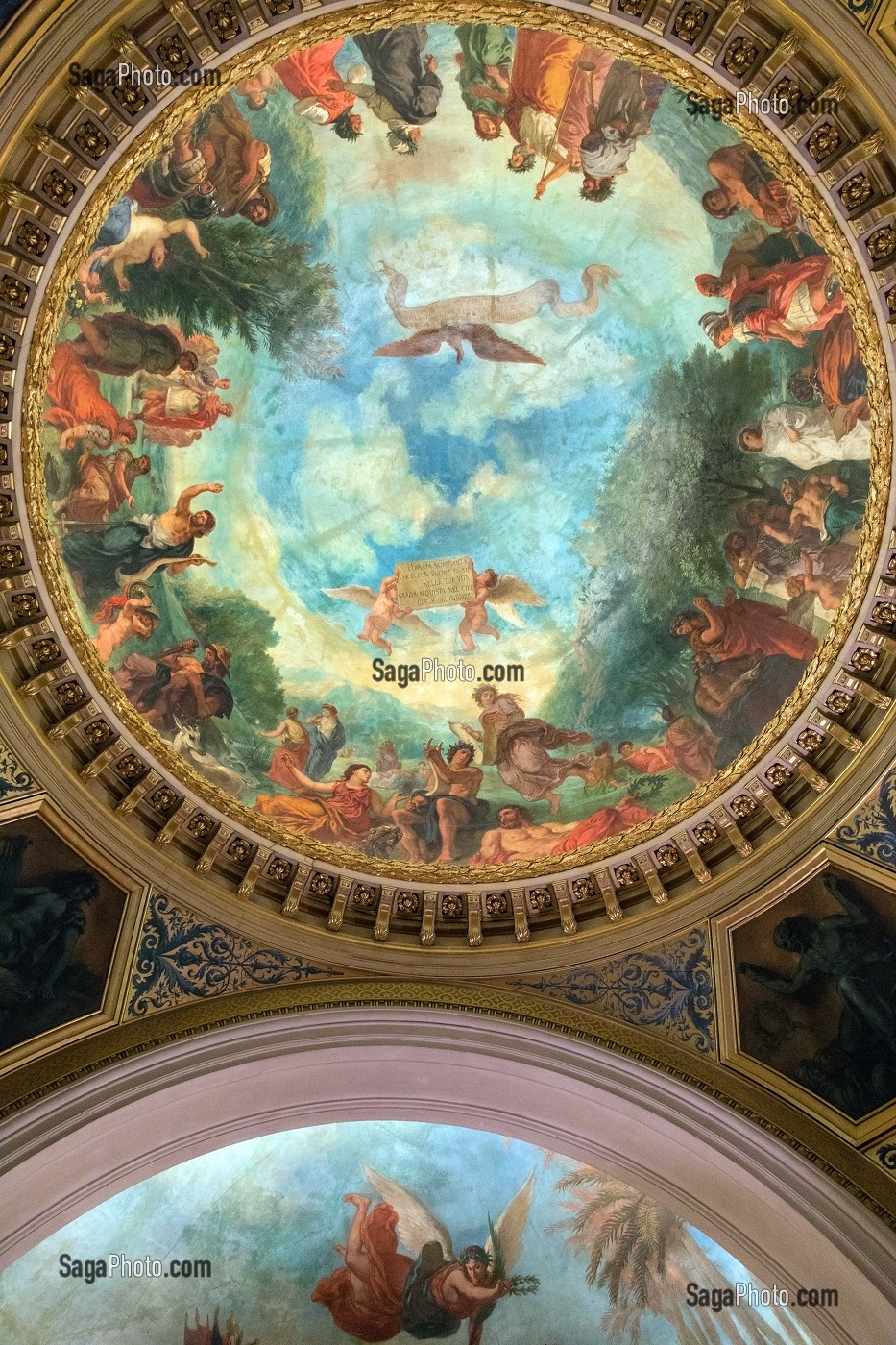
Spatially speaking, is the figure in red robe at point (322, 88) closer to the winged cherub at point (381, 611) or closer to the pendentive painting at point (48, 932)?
the winged cherub at point (381, 611)

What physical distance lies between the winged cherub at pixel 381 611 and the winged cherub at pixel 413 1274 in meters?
6.29

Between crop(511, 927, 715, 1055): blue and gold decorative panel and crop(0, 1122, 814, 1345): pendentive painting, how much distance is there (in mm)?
3299

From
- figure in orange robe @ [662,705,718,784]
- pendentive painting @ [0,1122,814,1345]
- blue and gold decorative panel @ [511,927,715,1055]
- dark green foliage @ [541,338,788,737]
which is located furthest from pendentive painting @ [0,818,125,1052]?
figure in orange robe @ [662,705,718,784]

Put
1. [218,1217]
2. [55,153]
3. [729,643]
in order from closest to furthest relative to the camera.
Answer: [55,153] < [729,643] < [218,1217]

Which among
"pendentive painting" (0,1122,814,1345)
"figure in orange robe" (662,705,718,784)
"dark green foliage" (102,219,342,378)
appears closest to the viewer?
"dark green foliage" (102,219,342,378)

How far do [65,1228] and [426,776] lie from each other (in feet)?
20.8

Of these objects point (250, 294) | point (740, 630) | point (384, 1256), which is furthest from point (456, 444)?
point (384, 1256)

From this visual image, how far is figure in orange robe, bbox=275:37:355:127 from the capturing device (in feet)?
37.0

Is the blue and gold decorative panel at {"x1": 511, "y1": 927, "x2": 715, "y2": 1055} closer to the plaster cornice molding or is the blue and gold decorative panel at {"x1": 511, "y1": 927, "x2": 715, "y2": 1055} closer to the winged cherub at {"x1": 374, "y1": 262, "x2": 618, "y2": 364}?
the plaster cornice molding

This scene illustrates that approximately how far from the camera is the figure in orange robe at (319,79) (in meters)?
11.3

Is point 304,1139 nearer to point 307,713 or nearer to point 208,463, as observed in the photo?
point 307,713

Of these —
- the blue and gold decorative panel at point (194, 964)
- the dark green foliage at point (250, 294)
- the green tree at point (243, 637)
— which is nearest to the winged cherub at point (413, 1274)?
the blue and gold decorative panel at point (194, 964)

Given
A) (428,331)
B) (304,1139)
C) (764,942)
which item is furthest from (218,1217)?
(428,331)

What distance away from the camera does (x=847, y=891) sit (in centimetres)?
1166
